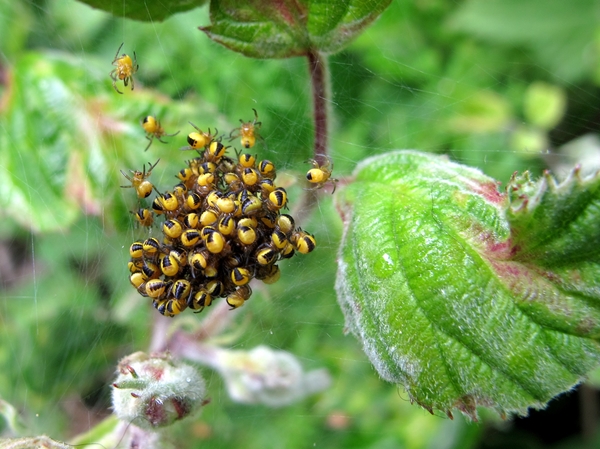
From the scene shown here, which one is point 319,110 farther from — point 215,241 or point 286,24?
point 215,241

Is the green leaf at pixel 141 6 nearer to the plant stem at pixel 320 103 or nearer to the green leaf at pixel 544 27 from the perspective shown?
the plant stem at pixel 320 103

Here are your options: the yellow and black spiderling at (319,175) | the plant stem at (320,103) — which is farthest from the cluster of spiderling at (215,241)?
the plant stem at (320,103)

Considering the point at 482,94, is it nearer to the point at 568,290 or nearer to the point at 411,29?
the point at 411,29

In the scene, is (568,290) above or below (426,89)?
above

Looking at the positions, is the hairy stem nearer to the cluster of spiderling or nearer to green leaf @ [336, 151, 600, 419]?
the cluster of spiderling

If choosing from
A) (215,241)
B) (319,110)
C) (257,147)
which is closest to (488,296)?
(215,241)

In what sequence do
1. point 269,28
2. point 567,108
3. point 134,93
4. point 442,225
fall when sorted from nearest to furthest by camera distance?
point 442,225 < point 269,28 < point 134,93 < point 567,108

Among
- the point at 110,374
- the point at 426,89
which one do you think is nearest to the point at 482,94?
the point at 426,89
